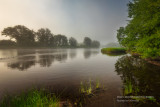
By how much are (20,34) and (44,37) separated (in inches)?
1220

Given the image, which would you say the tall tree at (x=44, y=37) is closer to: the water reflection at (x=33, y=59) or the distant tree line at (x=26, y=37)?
the distant tree line at (x=26, y=37)

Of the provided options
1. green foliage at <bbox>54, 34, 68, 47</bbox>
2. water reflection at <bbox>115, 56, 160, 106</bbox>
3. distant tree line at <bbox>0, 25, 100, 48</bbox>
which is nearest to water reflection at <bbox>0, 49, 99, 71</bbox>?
water reflection at <bbox>115, 56, 160, 106</bbox>

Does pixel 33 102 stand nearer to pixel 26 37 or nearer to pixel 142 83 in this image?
pixel 142 83

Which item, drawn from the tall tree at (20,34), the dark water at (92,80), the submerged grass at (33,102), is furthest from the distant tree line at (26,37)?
the submerged grass at (33,102)

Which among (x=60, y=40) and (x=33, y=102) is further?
(x=60, y=40)

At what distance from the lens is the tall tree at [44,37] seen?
361 ft

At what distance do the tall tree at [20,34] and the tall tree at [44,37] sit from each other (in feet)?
48.2

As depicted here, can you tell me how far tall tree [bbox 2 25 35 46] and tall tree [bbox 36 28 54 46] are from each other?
14698mm

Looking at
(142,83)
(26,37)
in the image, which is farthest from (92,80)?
(26,37)

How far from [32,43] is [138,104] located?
117m

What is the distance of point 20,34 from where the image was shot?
3410 inches

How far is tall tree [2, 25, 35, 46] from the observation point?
3195 inches

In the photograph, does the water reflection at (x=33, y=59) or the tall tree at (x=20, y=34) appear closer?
the water reflection at (x=33, y=59)

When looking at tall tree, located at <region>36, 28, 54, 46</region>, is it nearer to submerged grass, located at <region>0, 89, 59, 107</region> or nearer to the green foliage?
the green foliage
